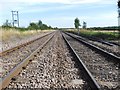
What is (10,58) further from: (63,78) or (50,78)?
(63,78)

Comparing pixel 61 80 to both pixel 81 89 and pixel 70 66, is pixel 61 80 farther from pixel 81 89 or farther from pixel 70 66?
pixel 70 66

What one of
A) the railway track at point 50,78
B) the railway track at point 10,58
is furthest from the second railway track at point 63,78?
the railway track at point 10,58

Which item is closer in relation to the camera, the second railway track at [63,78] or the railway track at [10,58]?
the second railway track at [63,78]

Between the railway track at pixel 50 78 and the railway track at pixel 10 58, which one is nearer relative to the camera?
the railway track at pixel 50 78

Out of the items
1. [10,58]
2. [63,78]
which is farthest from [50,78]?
[10,58]

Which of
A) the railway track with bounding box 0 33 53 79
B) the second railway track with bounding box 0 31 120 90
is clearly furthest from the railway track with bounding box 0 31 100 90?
the railway track with bounding box 0 33 53 79

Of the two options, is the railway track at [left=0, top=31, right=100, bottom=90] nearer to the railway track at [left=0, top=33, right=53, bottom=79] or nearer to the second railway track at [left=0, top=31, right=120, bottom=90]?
the second railway track at [left=0, top=31, right=120, bottom=90]

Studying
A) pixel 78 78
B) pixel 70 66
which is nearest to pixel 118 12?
pixel 70 66

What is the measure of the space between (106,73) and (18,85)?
2.97 metres

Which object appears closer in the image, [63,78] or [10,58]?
[63,78]

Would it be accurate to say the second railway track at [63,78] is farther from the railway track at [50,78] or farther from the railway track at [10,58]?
the railway track at [10,58]

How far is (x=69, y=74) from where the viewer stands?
917 cm

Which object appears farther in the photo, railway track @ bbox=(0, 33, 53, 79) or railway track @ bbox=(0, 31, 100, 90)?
railway track @ bbox=(0, 33, 53, 79)

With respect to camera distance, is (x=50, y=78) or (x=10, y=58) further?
(x=10, y=58)
